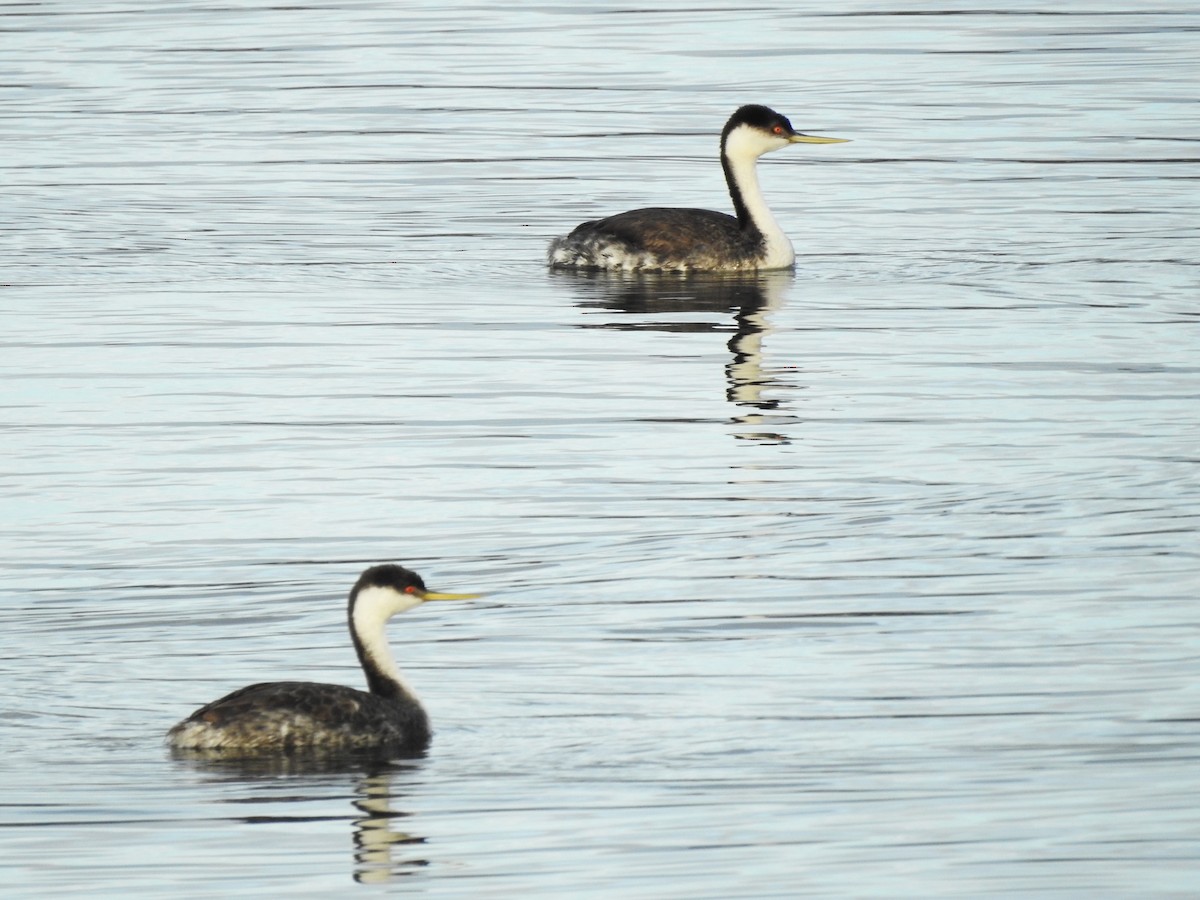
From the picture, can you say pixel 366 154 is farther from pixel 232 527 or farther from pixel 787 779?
pixel 787 779

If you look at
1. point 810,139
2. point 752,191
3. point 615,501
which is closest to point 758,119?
point 810,139

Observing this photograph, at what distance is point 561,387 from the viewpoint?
1947 centimetres

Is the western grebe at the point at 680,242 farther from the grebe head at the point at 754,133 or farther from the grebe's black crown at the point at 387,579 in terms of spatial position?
the grebe's black crown at the point at 387,579

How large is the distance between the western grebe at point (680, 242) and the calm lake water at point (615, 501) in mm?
235

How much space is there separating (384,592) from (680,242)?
12779 millimetres

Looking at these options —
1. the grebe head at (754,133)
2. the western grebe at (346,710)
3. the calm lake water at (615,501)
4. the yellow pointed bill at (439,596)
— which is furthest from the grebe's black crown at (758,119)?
the western grebe at (346,710)

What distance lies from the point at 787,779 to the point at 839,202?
17490 millimetres

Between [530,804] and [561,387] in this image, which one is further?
[561,387]

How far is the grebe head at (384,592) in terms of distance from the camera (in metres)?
12.3

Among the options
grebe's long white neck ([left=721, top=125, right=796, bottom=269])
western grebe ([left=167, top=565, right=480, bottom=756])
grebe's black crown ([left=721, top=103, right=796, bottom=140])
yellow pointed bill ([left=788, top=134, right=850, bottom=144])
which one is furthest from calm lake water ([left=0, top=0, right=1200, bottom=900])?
grebe's black crown ([left=721, top=103, right=796, bottom=140])

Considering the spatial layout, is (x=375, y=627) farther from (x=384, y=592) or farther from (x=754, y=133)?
(x=754, y=133)

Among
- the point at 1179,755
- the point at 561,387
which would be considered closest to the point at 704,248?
the point at 561,387

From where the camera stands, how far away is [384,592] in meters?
12.4

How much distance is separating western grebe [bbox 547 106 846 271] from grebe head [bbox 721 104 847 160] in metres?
0.63
